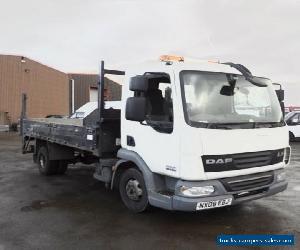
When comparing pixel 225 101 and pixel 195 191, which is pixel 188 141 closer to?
pixel 195 191

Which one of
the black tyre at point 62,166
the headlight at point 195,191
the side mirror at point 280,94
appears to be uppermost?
the side mirror at point 280,94

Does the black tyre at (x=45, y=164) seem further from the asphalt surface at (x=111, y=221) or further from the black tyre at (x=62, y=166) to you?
the asphalt surface at (x=111, y=221)

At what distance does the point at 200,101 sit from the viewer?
569cm

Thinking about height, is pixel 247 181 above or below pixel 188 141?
below

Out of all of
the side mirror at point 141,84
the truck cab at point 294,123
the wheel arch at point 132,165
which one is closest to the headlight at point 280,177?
the wheel arch at point 132,165

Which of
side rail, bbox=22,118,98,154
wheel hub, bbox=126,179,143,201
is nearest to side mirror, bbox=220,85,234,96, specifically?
wheel hub, bbox=126,179,143,201

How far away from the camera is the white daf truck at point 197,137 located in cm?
545

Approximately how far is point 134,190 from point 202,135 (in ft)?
5.48

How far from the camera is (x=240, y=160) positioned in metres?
5.68

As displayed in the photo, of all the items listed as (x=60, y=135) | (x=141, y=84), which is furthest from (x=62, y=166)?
(x=141, y=84)

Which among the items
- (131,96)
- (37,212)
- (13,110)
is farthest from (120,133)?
(13,110)

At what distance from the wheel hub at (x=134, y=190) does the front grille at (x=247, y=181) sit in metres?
1.43

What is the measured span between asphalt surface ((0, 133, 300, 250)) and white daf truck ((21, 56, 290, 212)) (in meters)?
0.42

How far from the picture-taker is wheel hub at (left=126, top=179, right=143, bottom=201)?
6.41 metres
